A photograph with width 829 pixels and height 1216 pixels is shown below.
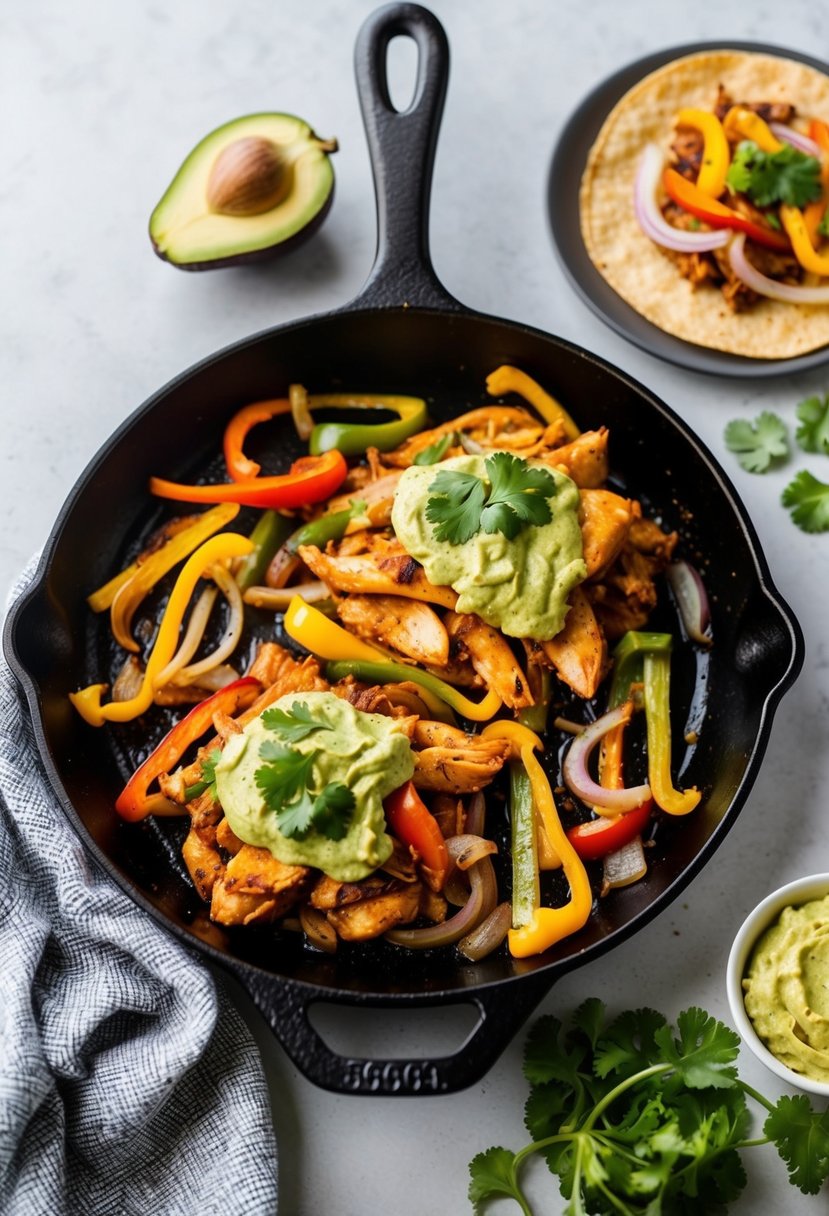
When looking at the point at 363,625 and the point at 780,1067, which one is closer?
the point at 780,1067

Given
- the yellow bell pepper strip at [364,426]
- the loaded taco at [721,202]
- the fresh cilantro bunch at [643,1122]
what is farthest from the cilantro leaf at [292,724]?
the loaded taco at [721,202]

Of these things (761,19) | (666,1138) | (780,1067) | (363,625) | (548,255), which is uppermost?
(761,19)

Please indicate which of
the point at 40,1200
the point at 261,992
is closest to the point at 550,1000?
the point at 261,992

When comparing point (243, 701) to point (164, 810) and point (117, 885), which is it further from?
point (117, 885)

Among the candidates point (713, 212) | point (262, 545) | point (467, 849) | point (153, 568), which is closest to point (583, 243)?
point (713, 212)

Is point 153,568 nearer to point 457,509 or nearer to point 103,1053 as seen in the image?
point 457,509


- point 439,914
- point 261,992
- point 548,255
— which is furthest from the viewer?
point 548,255

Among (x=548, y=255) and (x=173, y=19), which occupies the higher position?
(x=173, y=19)

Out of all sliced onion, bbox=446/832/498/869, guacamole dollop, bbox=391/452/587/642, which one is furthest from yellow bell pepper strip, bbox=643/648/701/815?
sliced onion, bbox=446/832/498/869
